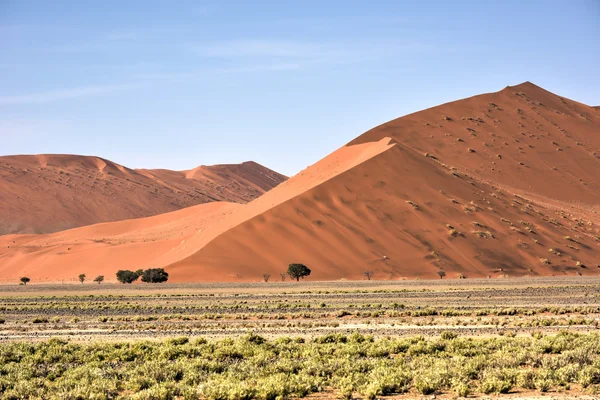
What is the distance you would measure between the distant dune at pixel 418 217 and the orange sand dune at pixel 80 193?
41.7 m

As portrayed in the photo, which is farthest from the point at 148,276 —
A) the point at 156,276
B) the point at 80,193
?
the point at 80,193

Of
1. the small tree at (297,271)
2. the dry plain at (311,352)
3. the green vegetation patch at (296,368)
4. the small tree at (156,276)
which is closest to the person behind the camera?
the green vegetation patch at (296,368)

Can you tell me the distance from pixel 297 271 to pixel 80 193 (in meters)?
114

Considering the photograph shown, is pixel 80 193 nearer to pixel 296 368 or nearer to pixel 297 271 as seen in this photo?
pixel 297 271

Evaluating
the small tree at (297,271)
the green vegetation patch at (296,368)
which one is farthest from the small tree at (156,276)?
the green vegetation patch at (296,368)

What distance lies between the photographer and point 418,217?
6619cm

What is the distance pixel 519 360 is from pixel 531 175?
77628mm

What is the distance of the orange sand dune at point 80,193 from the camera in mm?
144500

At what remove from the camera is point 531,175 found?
89.1 m

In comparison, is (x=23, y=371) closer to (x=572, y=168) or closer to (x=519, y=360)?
(x=519, y=360)

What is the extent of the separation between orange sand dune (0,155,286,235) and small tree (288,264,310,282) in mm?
94541

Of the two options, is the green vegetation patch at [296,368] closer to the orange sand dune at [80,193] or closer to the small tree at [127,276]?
the small tree at [127,276]

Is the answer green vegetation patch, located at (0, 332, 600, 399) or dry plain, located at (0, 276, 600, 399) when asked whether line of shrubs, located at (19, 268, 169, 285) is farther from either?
green vegetation patch, located at (0, 332, 600, 399)

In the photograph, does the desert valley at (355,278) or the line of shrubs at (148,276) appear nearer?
the desert valley at (355,278)
